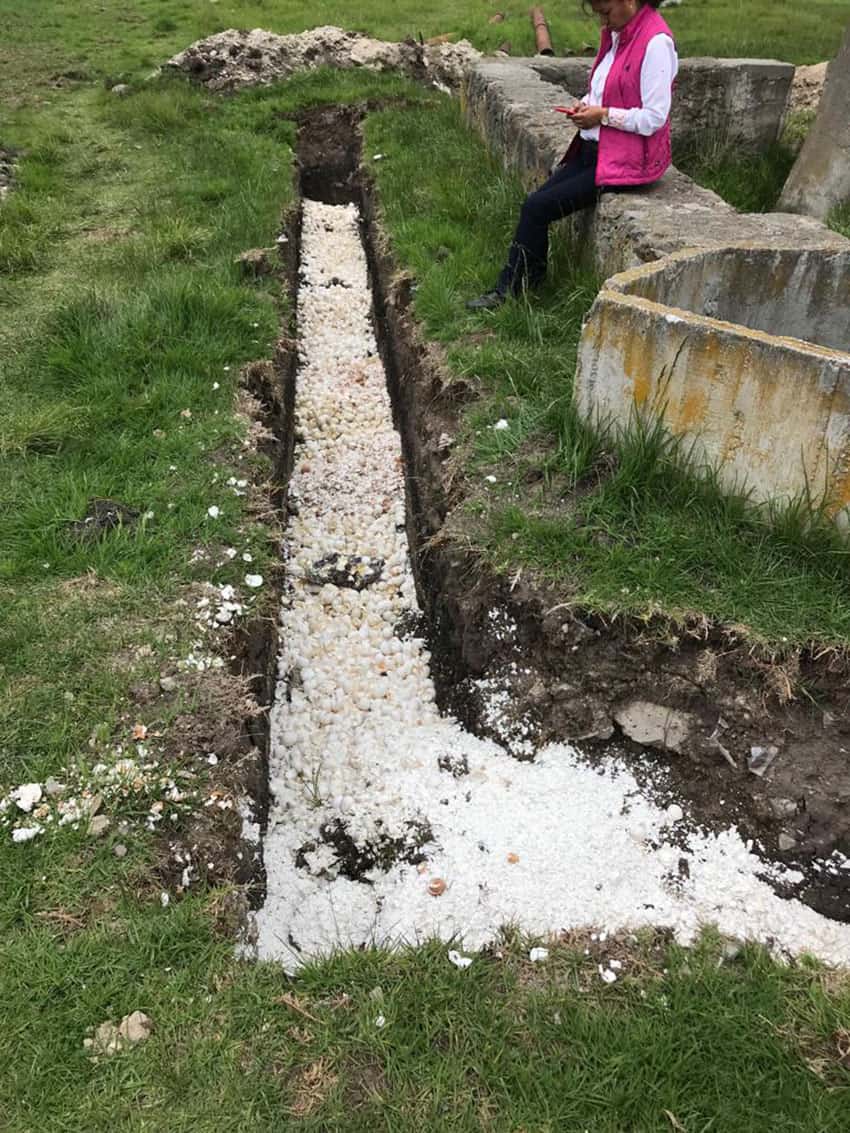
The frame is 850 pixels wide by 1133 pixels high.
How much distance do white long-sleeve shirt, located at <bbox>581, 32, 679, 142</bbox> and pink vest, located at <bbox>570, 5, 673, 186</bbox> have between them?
5 centimetres

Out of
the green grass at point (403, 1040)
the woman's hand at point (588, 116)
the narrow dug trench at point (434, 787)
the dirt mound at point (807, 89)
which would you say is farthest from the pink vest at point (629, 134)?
the dirt mound at point (807, 89)

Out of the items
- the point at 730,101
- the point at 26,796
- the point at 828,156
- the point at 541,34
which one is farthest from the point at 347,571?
the point at 541,34

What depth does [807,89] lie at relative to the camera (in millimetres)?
9711

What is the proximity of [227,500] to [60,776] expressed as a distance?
1.69 metres

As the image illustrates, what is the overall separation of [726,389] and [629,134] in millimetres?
2127

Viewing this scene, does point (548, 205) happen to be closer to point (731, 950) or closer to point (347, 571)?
point (347, 571)

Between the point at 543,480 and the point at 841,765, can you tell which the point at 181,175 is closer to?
the point at 543,480

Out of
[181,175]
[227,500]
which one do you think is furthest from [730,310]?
[181,175]

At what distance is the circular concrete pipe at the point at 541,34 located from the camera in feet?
41.6

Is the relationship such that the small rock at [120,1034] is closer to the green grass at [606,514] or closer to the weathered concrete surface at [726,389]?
the green grass at [606,514]

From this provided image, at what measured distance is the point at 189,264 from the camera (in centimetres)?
642

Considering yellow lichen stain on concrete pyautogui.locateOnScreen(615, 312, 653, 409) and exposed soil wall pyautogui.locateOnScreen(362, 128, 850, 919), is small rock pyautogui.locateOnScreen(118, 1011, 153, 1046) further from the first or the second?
yellow lichen stain on concrete pyautogui.locateOnScreen(615, 312, 653, 409)

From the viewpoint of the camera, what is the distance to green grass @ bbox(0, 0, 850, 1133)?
2.38 m

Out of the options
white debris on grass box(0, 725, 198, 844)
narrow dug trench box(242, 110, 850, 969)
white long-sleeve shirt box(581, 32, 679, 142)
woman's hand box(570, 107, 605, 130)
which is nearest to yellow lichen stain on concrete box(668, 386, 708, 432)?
narrow dug trench box(242, 110, 850, 969)
